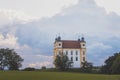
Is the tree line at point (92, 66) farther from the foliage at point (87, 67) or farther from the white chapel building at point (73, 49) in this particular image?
the white chapel building at point (73, 49)

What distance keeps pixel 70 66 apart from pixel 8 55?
93.1 ft

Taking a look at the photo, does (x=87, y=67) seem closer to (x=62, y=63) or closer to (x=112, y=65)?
(x=62, y=63)

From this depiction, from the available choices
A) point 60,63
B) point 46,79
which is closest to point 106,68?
point 60,63

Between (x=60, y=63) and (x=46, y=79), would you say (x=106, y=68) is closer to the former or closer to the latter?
(x=60, y=63)

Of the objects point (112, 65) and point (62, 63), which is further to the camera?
point (62, 63)

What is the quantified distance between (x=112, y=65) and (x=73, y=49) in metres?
53.7

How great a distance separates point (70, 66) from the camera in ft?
458

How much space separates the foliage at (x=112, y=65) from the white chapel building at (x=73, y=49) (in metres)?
39.8

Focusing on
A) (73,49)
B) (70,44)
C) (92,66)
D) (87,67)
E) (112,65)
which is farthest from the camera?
(70,44)

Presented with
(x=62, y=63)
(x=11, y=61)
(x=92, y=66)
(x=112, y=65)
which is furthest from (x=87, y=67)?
(x=11, y=61)

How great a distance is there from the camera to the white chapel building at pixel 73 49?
162625mm

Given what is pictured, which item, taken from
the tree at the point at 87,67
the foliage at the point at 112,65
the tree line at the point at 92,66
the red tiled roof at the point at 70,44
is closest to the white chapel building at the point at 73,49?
the red tiled roof at the point at 70,44

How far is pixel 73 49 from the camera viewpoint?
165m

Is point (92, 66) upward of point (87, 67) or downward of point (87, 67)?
upward
